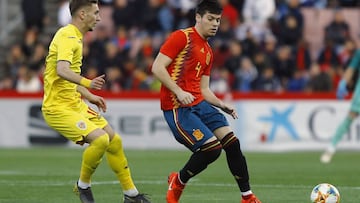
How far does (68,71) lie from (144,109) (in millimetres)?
13200

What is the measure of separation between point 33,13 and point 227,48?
5735 mm

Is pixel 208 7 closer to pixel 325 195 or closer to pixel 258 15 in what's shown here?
pixel 325 195

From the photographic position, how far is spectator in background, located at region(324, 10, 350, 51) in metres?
25.6

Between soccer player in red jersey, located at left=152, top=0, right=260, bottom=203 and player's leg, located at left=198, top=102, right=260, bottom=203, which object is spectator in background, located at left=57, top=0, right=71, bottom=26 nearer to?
soccer player in red jersey, located at left=152, top=0, right=260, bottom=203

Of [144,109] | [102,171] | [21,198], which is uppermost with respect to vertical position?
[21,198]

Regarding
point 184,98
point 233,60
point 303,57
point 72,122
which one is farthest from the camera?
point 303,57

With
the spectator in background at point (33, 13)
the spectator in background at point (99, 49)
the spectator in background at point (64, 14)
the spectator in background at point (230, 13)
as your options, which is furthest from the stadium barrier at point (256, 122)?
the spectator in background at point (33, 13)

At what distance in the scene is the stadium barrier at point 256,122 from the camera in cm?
2286

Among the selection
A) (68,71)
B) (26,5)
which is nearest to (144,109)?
(26,5)

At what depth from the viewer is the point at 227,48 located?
25.7m

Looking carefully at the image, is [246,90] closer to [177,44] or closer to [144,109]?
[144,109]

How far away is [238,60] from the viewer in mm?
25094

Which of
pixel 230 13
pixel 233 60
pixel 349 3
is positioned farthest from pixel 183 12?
pixel 349 3

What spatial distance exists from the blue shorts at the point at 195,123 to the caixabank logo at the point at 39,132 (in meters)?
12.9
